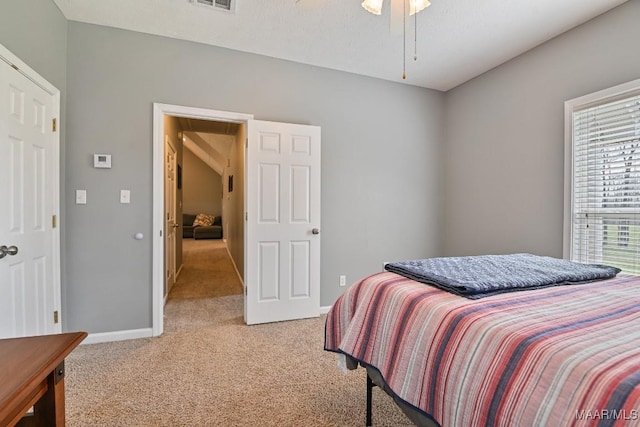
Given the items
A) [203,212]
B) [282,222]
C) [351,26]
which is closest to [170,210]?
[282,222]

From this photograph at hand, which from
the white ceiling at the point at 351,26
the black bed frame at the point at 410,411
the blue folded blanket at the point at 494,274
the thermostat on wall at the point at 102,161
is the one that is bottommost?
the black bed frame at the point at 410,411

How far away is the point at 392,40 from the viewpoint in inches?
106

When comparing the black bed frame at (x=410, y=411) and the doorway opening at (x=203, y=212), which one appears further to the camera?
the doorway opening at (x=203, y=212)

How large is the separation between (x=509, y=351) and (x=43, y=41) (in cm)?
315

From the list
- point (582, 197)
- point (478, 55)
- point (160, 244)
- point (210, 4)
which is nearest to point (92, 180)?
point (160, 244)

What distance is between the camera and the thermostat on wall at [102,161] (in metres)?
2.50

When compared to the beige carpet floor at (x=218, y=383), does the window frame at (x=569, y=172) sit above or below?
above

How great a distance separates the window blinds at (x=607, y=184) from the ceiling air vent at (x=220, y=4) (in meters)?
2.89

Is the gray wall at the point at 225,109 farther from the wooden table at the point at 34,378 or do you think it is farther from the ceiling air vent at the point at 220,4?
the wooden table at the point at 34,378

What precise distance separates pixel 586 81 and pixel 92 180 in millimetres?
4112

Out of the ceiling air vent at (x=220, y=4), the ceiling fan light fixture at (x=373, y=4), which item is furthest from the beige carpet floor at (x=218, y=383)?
the ceiling air vent at (x=220, y=4)

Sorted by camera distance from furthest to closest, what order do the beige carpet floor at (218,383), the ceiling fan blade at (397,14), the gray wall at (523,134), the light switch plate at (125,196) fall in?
the light switch plate at (125,196) → the gray wall at (523,134) → the ceiling fan blade at (397,14) → the beige carpet floor at (218,383)

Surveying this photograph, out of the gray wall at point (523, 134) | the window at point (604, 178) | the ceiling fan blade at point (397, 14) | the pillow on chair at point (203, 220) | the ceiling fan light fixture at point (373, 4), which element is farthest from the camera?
the pillow on chair at point (203, 220)

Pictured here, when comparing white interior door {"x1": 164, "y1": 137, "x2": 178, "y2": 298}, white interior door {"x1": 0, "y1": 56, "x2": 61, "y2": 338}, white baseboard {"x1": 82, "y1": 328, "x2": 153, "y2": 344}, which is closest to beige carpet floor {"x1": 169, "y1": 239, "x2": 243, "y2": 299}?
white interior door {"x1": 164, "y1": 137, "x2": 178, "y2": 298}
